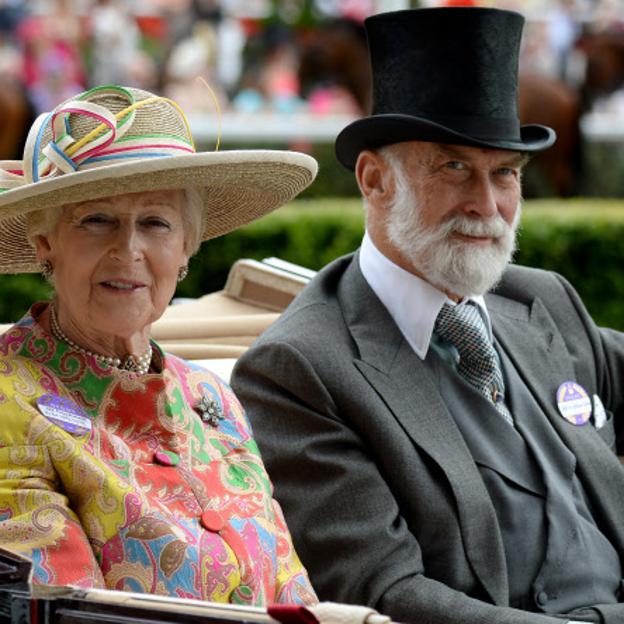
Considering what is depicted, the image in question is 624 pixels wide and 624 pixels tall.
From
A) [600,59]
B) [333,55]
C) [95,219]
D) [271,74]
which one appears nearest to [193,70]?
[271,74]

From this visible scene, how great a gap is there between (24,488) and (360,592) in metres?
1.03

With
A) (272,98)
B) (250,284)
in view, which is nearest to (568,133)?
(272,98)

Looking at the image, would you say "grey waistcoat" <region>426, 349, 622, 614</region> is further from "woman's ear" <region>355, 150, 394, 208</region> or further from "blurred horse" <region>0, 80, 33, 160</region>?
"blurred horse" <region>0, 80, 33, 160</region>

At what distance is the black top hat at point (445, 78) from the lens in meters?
3.78

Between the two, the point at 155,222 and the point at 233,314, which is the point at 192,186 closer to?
the point at 155,222

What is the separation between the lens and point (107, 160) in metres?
2.87

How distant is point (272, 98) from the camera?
17094mm

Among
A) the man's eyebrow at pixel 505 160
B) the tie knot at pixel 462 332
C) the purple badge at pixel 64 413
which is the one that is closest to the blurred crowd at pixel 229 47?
the man's eyebrow at pixel 505 160

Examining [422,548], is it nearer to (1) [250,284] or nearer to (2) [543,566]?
(2) [543,566]

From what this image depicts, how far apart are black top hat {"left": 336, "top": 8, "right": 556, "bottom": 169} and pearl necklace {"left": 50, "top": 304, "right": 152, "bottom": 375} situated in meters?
1.03

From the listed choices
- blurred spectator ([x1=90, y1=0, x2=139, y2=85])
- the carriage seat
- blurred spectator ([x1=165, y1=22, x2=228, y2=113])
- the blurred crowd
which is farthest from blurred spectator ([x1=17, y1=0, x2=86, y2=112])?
the carriage seat

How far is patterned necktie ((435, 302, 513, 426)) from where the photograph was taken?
3688 millimetres

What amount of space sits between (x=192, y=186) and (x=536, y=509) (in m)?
1.15

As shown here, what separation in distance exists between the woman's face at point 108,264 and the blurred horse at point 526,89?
508 inches
